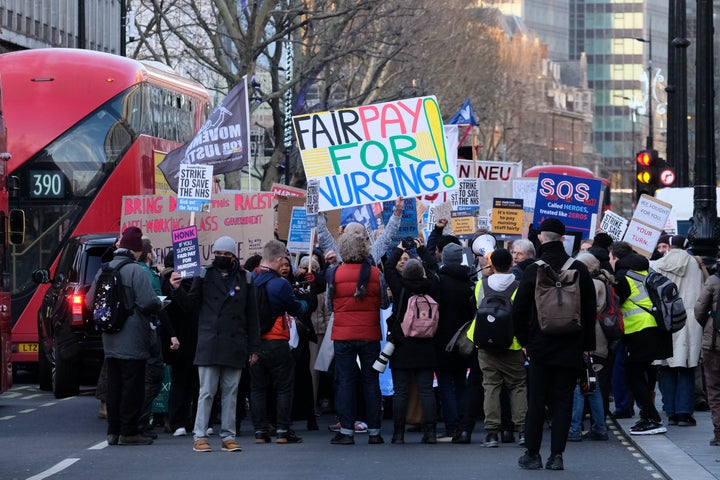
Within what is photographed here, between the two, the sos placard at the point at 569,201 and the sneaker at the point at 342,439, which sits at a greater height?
the sos placard at the point at 569,201

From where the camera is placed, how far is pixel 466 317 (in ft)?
47.9

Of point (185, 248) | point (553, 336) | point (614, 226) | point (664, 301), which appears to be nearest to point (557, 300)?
point (553, 336)

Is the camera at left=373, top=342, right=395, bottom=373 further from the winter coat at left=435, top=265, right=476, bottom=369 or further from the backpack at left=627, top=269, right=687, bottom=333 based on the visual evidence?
the backpack at left=627, top=269, right=687, bottom=333

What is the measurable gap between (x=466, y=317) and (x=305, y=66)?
23.0 meters

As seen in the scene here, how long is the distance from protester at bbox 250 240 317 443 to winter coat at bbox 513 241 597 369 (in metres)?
2.45

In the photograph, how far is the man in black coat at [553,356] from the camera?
472 inches

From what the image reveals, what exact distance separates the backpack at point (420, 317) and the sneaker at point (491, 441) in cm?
96

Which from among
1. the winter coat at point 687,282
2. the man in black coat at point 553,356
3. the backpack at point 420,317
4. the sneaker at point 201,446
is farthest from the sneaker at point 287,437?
the winter coat at point 687,282

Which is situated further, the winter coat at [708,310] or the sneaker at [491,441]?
the sneaker at [491,441]

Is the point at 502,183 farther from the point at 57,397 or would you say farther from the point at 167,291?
the point at 167,291

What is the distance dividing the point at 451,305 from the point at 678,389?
8.71 ft

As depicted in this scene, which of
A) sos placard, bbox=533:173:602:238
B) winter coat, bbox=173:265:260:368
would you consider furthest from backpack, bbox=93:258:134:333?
sos placard, bbox=533:173:602:238

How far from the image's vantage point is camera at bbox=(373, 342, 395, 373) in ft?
45.9

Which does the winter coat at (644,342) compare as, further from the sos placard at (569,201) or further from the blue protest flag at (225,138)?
the blue protest flag at (225,138)
